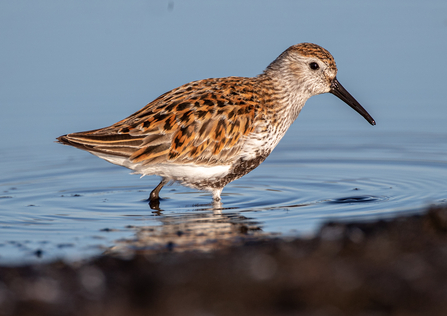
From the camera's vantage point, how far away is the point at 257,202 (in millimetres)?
9664

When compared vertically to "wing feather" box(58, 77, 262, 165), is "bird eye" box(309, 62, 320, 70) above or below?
above

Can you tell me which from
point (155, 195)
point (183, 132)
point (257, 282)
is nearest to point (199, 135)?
point (183, 132)

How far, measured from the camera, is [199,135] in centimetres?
884

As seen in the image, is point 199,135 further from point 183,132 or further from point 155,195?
point 155,195

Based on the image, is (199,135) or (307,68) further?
(307,68)

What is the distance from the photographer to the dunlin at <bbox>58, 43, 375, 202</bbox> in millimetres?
8719

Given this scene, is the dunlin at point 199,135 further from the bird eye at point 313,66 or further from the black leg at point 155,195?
the bird eye at point 313,66

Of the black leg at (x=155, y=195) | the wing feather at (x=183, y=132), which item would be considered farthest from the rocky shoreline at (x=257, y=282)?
the black leg at (x=155, y=195)

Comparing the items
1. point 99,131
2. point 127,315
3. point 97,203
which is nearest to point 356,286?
point 127,315

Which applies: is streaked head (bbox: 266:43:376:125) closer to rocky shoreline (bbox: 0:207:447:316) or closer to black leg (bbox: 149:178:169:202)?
black leg (bbox: 149:178:169:202)

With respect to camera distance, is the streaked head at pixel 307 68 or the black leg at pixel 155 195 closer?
the black leg at pixel 155 195

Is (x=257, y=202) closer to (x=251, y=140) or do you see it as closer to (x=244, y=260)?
(x=251, y=140)

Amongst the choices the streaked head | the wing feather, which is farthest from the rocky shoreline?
the streaked head

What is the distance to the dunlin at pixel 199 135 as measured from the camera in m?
8.72
